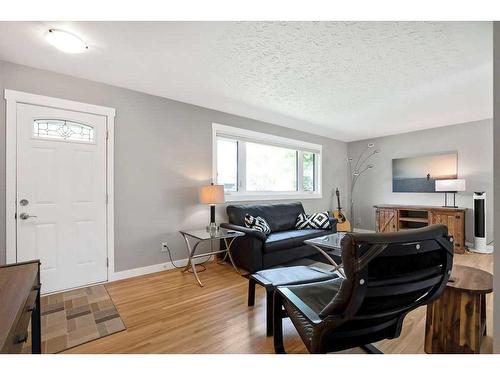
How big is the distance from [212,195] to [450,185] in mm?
4269

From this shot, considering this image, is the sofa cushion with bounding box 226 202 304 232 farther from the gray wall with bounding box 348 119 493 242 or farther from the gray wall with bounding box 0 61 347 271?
the gray wall with bounding box 348 119 493 242

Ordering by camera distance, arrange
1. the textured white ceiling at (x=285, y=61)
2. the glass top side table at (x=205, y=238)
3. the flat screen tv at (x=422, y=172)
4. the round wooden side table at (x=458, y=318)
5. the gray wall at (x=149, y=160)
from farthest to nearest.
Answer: the flat screen tv at (x=422, y=172)
the glass top side table at (x=205, y=238)
the gray wall at (x=149, y=160)
the textured white ceiling at (x=285, y=61)
the round wooden side table at (x=458, y=318)

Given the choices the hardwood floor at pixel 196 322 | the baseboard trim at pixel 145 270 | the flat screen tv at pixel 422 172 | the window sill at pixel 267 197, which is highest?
the flat screen tv at pixel 422 172

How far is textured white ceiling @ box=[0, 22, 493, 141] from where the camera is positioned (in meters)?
1.85

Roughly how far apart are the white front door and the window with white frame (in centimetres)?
166

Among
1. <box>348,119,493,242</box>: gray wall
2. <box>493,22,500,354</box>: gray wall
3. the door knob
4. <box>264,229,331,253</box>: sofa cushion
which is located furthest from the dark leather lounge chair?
<box>348,119,493,242</box>: gray wall

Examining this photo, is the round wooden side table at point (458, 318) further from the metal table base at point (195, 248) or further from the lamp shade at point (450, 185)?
the lamp shade at point (450, 185)

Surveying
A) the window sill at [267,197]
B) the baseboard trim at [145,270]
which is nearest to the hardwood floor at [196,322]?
the baseboard trim at [145,270]

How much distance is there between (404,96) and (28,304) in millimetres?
4088

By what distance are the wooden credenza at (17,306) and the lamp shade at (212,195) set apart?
1967 mm

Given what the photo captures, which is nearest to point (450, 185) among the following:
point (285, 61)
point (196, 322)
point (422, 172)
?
point (422, 172)

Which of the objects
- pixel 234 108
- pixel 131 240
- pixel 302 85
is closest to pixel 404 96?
pixel 302 85

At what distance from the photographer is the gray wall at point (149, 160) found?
2756 mm
